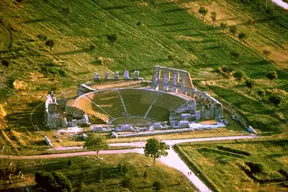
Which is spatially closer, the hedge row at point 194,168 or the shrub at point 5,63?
the hedge row at point 194,168

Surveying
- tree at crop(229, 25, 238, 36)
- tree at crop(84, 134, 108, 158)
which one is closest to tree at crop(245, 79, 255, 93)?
tree at crop(229, 25, 238, 36)

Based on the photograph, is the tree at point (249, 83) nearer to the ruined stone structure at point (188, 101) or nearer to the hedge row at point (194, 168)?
the ruined stone structure at point (188, 101)

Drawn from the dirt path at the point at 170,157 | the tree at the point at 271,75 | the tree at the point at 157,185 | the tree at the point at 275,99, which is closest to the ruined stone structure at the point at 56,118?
the dirt path at the point at 170,157

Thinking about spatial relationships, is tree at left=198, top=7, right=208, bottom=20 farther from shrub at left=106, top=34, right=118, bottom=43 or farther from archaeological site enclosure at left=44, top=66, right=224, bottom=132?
archaeological site enclosure at left=44, top=66, right=224, bottom=132

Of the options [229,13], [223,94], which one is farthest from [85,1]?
[223,94]

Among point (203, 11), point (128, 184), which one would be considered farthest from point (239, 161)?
point (203, 11)

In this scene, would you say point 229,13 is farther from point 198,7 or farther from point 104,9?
point 104,9
